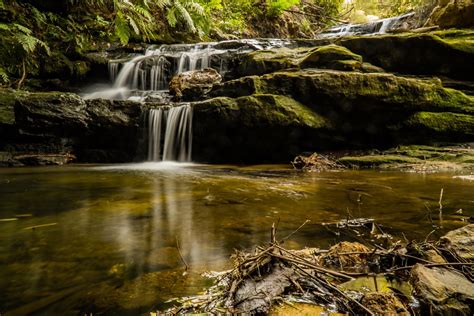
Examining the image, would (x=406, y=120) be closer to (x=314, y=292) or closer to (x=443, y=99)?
(x=443, y=99)

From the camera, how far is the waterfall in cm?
923

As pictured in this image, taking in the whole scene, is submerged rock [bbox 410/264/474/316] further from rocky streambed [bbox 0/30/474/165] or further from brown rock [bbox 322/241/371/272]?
rocky streambed [bbox 0/30/474/165]

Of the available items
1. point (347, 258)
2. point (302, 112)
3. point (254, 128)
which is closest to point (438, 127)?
point (302, 112)

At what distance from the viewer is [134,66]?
1278 centimetres

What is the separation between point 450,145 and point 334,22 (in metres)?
18.7

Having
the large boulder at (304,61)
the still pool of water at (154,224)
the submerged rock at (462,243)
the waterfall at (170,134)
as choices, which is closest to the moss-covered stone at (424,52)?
the large boulder at (304,61)

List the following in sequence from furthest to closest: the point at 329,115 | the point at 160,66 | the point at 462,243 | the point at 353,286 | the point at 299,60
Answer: the point at 160,66
the point at 299,60
the point at 329,115
the point at 462,243
the point at 353,286

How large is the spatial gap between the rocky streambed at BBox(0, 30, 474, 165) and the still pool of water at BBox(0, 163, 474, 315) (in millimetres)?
3170

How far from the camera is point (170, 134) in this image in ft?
31.0

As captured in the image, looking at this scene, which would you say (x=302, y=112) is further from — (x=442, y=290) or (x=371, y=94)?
(x=442, y=290)

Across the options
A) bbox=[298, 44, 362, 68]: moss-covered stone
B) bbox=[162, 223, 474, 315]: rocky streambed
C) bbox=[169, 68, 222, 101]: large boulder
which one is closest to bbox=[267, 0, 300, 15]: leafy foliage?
bbox=[169, 68, 222, 101]: large boulder

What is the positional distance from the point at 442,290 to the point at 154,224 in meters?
2.28

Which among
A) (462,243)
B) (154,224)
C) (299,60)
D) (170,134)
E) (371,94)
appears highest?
(299,60)

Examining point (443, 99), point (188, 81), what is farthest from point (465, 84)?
point (188, 81)
